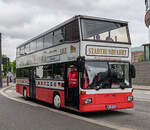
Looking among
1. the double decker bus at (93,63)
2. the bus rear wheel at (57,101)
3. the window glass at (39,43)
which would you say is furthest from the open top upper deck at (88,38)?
the window glass at (39,43)

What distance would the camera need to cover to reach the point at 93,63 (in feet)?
30.4

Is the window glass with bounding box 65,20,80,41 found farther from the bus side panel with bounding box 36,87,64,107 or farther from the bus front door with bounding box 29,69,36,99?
the bus front door with bounding box 29,69,36,99

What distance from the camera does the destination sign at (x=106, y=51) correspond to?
9.37 m

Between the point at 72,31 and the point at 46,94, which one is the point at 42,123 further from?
the point at 46,94

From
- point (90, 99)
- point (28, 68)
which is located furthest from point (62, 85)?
point (28, 68)

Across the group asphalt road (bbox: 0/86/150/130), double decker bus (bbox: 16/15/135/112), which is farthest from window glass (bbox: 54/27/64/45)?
asphalt road (bbox: 0/86/150/130)

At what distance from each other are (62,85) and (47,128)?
11.4 feet

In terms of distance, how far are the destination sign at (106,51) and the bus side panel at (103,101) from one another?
1.49 m

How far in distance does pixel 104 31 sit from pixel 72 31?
1.23 metres

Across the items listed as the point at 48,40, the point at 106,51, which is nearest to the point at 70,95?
the point at 106,51

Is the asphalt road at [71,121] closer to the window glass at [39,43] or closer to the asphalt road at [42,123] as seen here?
the asphalt road at [42,123]

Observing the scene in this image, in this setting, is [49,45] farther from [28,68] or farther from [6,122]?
[6,122]

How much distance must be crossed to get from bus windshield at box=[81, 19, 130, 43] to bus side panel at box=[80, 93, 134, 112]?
2090 mm

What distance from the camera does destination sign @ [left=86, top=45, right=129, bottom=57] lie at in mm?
9367
